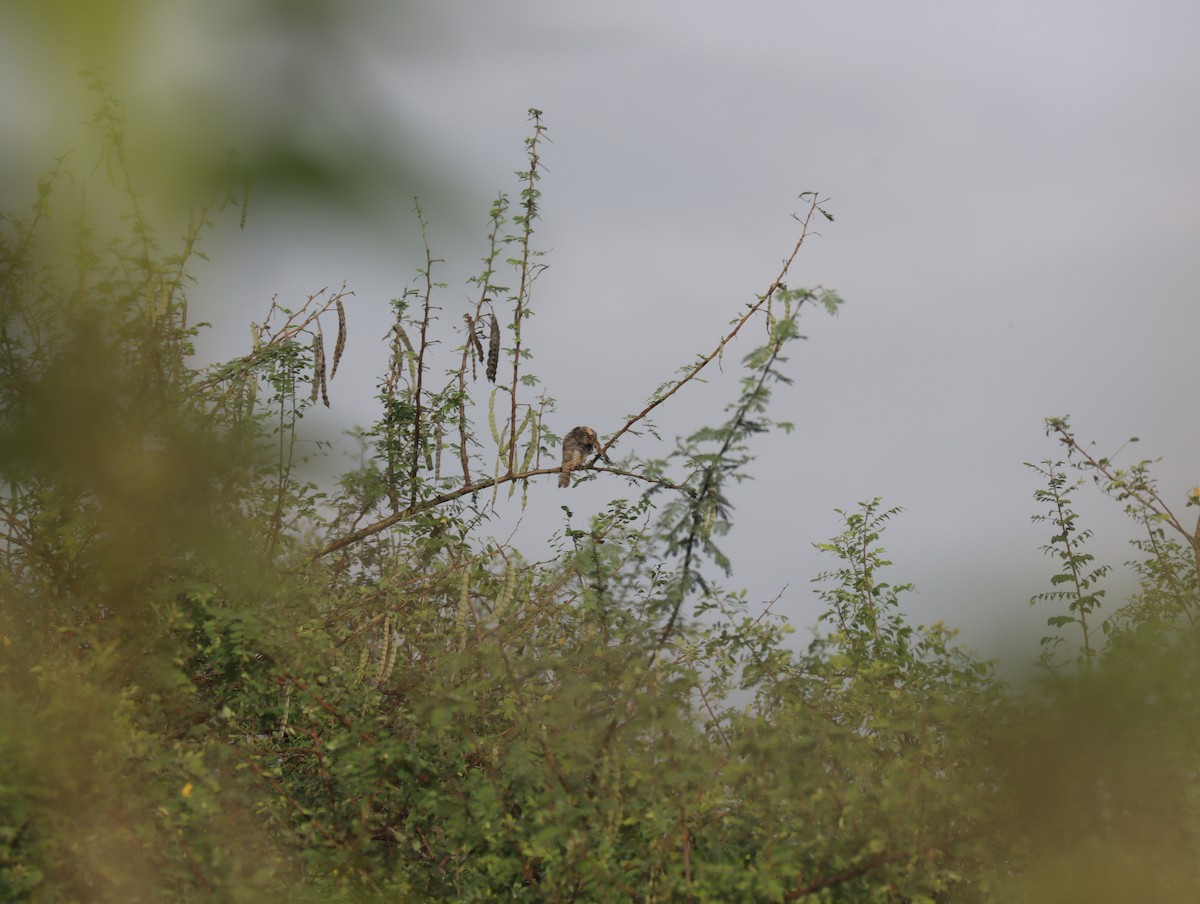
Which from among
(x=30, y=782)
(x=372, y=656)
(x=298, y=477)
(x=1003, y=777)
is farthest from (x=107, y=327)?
(x=1003, y=777)

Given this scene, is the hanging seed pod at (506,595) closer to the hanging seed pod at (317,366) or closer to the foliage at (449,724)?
the foliage at (449,724)

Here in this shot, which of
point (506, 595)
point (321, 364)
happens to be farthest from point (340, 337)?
point (506, 595)

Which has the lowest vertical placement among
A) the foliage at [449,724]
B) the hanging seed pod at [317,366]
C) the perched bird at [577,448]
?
the foliage at [449,724]

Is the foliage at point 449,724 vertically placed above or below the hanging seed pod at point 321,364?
below

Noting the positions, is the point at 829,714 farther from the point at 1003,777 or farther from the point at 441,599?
the point at 441,599

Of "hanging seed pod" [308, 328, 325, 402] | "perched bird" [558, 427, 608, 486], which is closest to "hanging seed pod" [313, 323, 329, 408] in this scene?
"hanging seed pod" [308, 328, 325, 402]

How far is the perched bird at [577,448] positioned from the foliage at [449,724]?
2.68 feet

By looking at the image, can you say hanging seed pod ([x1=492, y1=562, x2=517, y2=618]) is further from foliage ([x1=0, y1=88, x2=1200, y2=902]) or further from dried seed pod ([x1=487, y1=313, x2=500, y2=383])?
dried seed pod ([x1=487, y1=313, x2=500, y2=383])

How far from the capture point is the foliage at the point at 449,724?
130 inches

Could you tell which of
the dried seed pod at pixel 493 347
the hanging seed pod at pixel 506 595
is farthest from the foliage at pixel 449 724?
the dried seed pod at pixel 493 347

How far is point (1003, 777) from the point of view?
13.2 feet

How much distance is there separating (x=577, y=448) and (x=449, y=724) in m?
2.32

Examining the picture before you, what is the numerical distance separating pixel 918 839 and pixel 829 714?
0.87 m

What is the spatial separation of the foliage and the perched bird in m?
0.82
